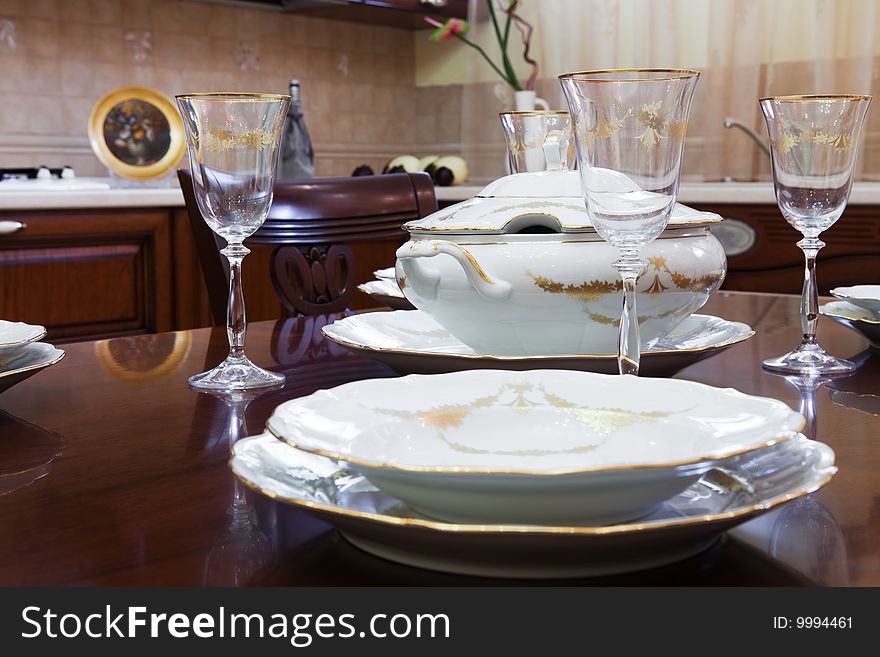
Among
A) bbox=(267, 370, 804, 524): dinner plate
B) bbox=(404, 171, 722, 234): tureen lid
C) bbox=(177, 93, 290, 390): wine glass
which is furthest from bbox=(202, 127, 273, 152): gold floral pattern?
bbox=(267, 370, 804, 524): dinner plate

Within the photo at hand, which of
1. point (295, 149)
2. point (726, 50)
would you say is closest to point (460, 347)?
point (295, 149)

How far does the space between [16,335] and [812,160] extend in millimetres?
647

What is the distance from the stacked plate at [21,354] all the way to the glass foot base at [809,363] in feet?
1.80

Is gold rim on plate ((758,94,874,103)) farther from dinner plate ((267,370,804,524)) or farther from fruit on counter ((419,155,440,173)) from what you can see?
fruit on counter ((419,155,440,173))

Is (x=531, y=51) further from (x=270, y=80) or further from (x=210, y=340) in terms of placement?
(x=210, y=340)

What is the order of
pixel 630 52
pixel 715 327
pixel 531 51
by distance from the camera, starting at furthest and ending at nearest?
1. pixel 531 51
2. pixel 630 52
3. pixel 715 327

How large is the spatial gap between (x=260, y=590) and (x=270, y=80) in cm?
318

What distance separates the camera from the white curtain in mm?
2674

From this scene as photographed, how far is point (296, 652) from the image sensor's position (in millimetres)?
351

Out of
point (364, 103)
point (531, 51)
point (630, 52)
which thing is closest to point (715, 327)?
point (630, 52)

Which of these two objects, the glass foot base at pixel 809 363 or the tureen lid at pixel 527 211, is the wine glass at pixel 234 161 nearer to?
the tureen lid at pixel 527 211

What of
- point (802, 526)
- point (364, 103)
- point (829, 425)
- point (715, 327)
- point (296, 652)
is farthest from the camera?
point (364, 103)

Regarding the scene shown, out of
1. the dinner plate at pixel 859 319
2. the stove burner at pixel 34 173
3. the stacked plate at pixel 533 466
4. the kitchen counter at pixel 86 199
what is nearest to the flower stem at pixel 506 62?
the kitchen counter at pixel 86 199

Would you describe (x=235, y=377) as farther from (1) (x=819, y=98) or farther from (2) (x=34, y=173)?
(2) (x=34, y=173)
